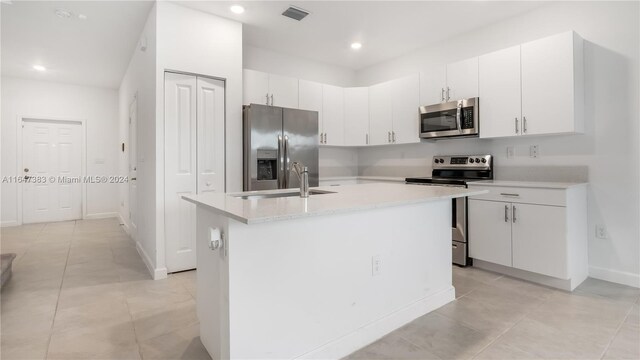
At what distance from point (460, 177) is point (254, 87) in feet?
8.81

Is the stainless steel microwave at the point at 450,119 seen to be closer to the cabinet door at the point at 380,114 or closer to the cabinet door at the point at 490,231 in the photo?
the cabinet door at the point at 380,114

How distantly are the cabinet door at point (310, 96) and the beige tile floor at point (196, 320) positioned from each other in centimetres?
253

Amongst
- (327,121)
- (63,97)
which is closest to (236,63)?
(327,121)

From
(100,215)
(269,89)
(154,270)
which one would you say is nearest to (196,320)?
(154,270)

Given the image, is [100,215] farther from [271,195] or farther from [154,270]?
[271,195]

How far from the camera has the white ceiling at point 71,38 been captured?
128 inches

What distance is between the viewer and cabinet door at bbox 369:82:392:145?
14.7ft

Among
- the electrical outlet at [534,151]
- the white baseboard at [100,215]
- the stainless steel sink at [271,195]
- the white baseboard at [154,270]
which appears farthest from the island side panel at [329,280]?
the white baseboard at [100,215]

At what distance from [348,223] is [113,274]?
264 cm

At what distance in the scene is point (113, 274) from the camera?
316 cm

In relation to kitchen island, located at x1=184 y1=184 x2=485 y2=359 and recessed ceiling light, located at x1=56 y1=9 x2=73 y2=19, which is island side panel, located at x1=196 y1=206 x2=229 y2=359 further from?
recessed ceiling light, located at x1=56 y1=9 x2=73 y2=19

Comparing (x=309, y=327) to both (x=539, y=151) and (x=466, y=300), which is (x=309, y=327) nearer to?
(x=466, y=300)

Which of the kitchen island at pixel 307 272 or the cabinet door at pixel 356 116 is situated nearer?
the kitchen island at pixel 307 272

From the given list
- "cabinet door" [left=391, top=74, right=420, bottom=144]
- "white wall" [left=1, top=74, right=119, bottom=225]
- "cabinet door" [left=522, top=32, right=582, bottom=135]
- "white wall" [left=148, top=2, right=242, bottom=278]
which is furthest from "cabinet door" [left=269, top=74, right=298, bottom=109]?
"white wall" [left=1, top=74, right=119, bottom=225]
